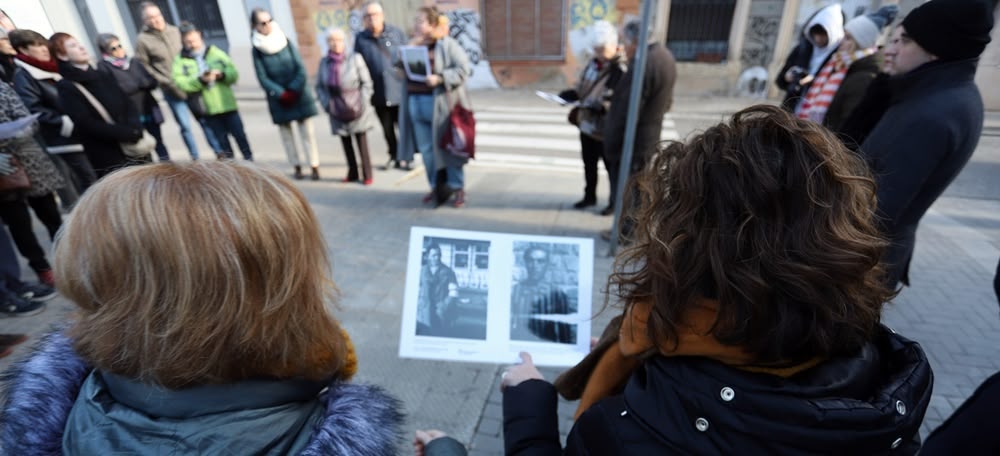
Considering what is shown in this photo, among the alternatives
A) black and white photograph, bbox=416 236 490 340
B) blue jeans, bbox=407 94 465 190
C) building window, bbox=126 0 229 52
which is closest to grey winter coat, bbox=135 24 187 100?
building window, bbox=126 0 229 52

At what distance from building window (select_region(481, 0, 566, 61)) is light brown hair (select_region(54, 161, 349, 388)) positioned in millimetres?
12393

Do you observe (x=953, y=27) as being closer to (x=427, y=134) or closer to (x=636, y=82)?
(x=636, y=82)

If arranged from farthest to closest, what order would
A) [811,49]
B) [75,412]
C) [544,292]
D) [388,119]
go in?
[388,119]
[811,49]
[544,292]
[75,412]

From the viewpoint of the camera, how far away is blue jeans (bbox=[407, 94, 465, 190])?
4.28 metres

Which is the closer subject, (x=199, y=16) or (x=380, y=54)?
(x=380, y=54)

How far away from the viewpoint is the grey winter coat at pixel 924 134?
1.70 meters

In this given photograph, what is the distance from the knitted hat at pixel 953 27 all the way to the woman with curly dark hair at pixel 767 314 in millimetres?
1386

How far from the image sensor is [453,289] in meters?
1.58

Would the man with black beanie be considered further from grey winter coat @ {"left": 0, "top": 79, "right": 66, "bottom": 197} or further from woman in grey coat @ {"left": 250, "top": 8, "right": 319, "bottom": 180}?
woman in grey coat @ {"left": 250, "top": 8, "right": 319, "bottom": 180}

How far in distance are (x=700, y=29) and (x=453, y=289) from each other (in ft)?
39.9

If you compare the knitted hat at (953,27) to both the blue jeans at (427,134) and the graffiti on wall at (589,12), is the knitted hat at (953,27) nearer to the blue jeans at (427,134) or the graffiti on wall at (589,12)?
the blue jeans at (427,134)

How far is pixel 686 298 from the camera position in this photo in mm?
798

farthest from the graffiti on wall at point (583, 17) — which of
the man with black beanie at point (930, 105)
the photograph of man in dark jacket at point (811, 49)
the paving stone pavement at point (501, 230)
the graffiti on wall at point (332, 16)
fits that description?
the man with black beanie at point (930, 105)

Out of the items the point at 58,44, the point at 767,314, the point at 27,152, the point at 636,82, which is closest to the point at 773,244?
the point at 767,314
